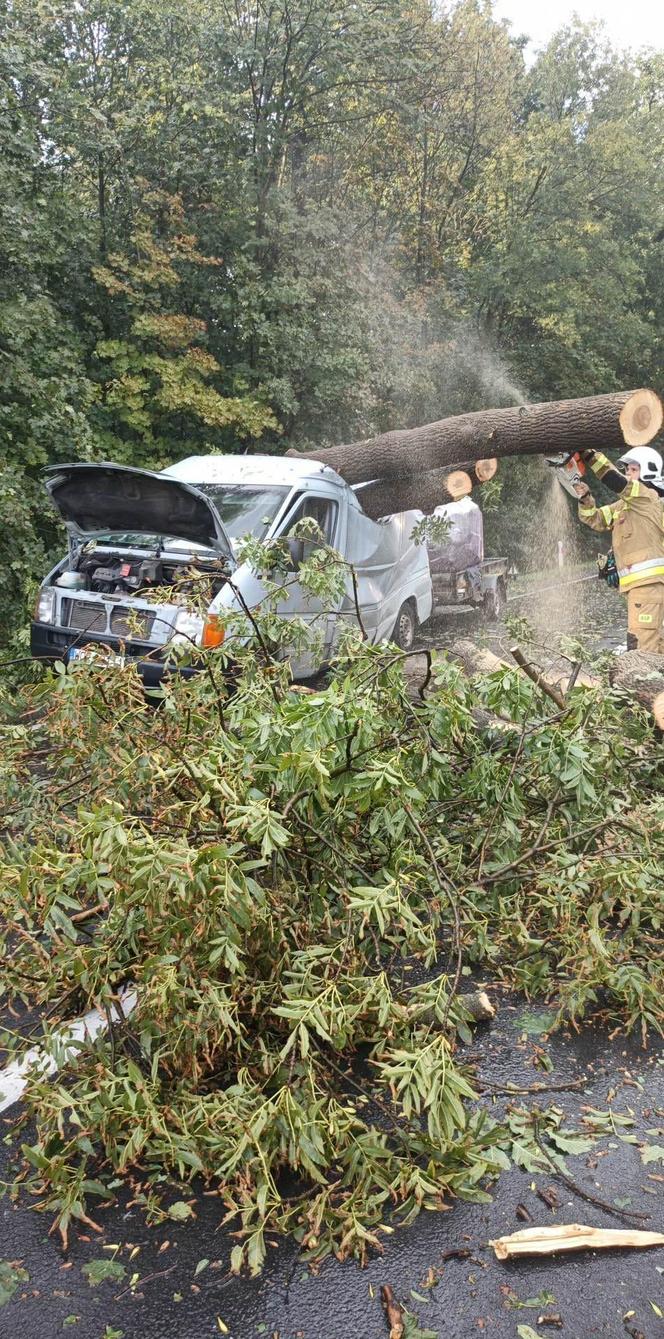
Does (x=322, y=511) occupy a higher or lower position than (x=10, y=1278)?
higher

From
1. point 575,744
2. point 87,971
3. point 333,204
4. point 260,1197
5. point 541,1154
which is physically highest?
point 333,204

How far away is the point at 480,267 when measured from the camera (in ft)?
66.1

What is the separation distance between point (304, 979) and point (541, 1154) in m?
0.83

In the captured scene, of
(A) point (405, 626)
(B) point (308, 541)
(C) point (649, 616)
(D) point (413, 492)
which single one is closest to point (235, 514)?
(B) point (308, 541)

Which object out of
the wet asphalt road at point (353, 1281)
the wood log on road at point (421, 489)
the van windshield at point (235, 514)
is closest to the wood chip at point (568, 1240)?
the wet asphalt road at point (353, 1281)

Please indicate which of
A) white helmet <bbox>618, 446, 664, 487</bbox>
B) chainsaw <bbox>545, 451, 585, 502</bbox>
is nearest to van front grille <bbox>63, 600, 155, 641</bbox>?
chainsaw <bbox>545, 451, 585, 502</bbox>

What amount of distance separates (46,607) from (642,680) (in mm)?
4428

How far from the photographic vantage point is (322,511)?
843 cm

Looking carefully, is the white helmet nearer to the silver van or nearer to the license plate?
the silver van

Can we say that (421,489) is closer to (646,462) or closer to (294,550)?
(646,462)

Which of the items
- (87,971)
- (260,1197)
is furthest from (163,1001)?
(260,1197)

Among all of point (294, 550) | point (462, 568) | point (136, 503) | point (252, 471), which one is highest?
point (252, 471)

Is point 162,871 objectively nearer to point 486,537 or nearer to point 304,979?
point 304,979

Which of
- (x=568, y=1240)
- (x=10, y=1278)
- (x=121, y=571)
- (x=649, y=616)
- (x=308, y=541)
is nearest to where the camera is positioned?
(x=10, y=1278)
